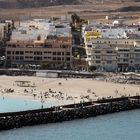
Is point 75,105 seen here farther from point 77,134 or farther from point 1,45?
point 1,45

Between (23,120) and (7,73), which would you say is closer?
(23,120)

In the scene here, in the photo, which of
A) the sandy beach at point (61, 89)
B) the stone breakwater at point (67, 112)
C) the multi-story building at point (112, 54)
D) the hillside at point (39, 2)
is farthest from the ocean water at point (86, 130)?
the hillside at point (39, 2)

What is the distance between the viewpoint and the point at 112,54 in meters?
41.0

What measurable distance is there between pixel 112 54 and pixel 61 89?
22.6 ft

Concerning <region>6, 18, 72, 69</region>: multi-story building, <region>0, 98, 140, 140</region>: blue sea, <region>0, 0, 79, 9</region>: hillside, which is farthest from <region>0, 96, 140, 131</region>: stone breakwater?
<region>0, 0, 79, 9</region>: hillside

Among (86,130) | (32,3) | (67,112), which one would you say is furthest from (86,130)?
(32,3)

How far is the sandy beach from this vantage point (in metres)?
32.8

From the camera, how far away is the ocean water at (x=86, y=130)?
87.7 ft

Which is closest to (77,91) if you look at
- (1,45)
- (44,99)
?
(44,99)

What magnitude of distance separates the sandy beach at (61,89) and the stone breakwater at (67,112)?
1145mm

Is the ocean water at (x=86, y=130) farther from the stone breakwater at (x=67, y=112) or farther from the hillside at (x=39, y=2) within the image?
the hillside at (x=39, y=2)

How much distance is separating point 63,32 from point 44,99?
1501 centimetres

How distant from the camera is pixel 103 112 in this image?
30.8 m

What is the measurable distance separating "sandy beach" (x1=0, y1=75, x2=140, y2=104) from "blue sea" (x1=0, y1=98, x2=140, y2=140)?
8.60 feet
